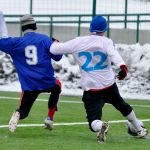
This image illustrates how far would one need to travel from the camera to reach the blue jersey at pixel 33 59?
38.2ft

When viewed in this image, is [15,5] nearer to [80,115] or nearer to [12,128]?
[80,115]

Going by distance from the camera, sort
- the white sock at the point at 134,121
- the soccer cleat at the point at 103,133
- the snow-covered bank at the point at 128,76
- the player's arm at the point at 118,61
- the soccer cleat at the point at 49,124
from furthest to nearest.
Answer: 1. the snow-covered bank at the point at 128,76
2. the soccer cleat at the point at 49,124
3. the white sock at the point at 134,121
4. the player's arm at the point at 118,61
5. the soccer cleat at the point at 103,133

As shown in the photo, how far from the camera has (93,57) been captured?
36.0ft

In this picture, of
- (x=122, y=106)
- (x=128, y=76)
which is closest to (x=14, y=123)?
(x=122, y=106)

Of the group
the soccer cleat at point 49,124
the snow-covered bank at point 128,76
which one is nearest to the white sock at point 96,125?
the soccer cleat at point 49,124

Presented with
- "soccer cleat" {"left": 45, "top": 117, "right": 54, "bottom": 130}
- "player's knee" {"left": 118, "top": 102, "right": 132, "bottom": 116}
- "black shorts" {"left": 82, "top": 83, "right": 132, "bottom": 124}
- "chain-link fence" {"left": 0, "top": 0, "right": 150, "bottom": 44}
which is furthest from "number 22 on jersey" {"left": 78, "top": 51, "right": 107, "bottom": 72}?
"chain-link fence" {"left": 0, "top": 0, "right": 150, "bottom": 44}

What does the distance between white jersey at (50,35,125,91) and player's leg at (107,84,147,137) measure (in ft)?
0.47

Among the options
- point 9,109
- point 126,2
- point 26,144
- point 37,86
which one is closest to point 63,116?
point 9,109

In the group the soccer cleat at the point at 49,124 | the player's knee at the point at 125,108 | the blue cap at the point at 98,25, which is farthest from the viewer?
the soccer cleat at the point at 49,124

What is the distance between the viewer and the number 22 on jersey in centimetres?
1097

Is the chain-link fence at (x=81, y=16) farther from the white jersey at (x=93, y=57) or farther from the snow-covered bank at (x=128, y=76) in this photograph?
the white jersey at (x=93, y=57)

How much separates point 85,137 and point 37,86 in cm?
104

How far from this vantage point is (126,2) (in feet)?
81.1

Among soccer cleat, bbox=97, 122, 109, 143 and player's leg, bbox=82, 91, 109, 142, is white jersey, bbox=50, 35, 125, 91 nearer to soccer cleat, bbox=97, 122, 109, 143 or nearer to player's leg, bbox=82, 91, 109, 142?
player's leg, bbox=82, 91, 109, 142
